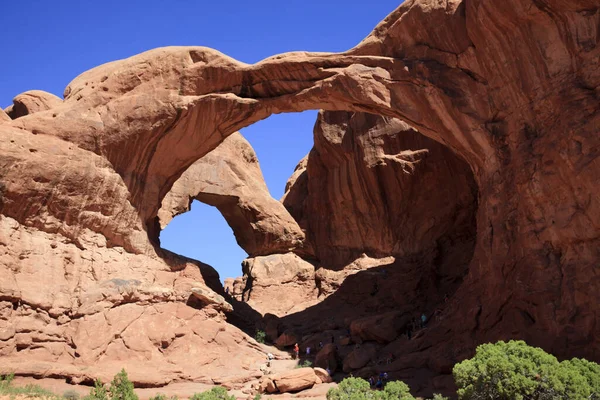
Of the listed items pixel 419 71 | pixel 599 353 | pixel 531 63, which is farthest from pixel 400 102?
pixel 599 353

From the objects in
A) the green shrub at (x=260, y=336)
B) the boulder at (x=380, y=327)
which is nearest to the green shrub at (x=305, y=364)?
the green shrub at (x=260, y=336)

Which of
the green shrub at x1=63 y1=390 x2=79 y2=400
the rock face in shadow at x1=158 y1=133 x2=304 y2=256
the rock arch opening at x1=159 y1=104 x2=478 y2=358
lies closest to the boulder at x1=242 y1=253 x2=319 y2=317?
the rock arch opening at x1=159 y1=104 x2=478 y2=358

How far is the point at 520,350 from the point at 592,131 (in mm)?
7193

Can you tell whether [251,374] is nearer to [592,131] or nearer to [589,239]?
[589,239]

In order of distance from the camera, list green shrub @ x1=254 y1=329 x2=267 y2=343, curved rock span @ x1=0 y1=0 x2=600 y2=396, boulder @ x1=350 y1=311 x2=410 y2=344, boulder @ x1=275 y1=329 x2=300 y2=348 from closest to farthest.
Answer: curved rock span @ x1=0 y1=0 x2=600 y2=396 < boulder @ x1=350 y1=311 x2=410 y2=344 < green shrub @ x1=254 y1=329 x2=267 y2=343 < boulder @ x1=275 y1=329 x2=300 y2=348

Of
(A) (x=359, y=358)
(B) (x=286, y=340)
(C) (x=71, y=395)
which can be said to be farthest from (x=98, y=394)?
(B) (x=286, y=340)

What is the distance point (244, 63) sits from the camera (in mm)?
26500

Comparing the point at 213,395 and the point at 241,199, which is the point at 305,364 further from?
the point at 241,199

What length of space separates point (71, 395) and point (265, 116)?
14119 millimetres

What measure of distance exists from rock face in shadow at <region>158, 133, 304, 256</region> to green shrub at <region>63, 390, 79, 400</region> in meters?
16.1

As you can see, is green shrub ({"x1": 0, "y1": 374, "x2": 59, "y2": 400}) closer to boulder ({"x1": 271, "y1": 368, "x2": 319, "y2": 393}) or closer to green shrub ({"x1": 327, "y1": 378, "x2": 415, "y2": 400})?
boulder ({"x1": 271, "y1": 368, "x2": 319, "y2": 393})

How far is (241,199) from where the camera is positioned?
116 feet

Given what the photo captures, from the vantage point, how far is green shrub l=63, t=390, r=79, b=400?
1725 centimetres

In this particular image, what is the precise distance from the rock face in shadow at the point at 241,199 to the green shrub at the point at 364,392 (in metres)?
18.3
